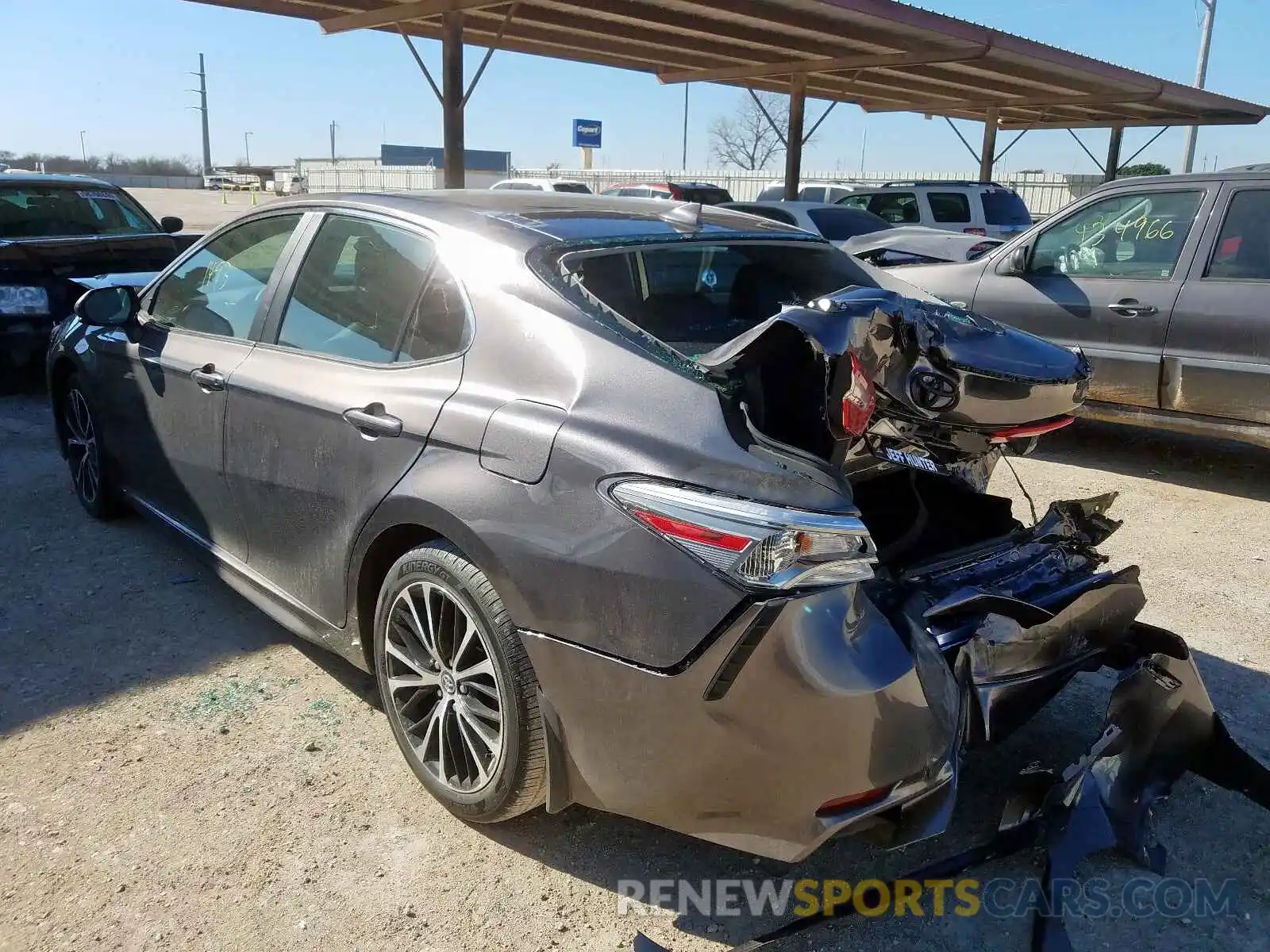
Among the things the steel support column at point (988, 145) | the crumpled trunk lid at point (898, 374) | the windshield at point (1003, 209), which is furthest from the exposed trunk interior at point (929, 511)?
the steel support column at point (988, 145)

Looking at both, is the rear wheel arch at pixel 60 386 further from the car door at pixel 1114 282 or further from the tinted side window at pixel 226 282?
the car door at pixel 1114 282

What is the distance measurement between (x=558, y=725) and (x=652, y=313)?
4.13 feet

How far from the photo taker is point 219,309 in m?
3.78

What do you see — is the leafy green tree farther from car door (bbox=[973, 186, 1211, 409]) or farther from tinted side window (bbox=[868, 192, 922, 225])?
car door (bbox=[973, 186, 1211, 409])

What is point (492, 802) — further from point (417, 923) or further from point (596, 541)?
point (596, 541)

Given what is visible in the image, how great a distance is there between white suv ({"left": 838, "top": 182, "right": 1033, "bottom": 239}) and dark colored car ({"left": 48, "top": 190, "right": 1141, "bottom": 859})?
1226 cm

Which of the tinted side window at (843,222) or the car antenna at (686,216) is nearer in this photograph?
the car antenna at (686,216)

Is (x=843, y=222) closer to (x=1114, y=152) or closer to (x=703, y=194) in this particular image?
(x=703, y=194)

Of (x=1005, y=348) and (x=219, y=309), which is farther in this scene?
(x=219, y=309)

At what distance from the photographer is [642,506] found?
216 centimetres

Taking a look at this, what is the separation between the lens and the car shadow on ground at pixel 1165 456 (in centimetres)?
610

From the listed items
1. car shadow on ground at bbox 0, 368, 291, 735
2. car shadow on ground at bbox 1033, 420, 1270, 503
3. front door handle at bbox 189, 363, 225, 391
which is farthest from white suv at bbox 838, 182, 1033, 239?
front door handle at bbox 189, 363, 225, 391

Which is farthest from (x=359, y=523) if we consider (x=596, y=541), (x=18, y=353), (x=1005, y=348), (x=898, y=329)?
(x=18, y=353)

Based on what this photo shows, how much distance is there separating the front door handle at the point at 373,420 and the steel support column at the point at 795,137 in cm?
1439
